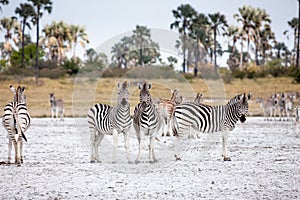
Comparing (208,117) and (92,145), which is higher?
(208,117)

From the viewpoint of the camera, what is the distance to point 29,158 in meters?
13.9

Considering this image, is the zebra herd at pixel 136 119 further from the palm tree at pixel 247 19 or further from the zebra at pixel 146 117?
the palm tree at pixel 247 19

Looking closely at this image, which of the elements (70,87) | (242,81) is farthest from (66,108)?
(242,81)

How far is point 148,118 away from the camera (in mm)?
12539

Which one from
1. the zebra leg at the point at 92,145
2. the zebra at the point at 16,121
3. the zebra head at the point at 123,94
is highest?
the zebra head at the point at 123,94

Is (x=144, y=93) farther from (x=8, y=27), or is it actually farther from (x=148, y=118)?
(x=8, y=27)

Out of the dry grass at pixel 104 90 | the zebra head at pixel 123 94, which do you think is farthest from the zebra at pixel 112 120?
the dry grass at pixel 104 90

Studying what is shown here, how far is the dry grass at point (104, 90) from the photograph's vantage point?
4341 centimetres

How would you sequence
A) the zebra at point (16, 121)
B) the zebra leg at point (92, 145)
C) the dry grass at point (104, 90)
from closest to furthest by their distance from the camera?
the zebra at point (16, 121), the zebra leg at point (92, 145), the dry grass at point (104, 90)

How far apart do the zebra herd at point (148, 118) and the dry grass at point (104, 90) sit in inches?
1033

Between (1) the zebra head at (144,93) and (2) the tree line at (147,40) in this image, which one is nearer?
(1) the zebra head at (144,93)

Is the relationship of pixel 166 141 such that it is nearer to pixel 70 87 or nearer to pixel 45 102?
pixel 45 102

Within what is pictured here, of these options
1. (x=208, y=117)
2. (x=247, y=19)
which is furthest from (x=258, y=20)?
(x=208, y=117)

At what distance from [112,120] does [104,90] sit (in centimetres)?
3661
